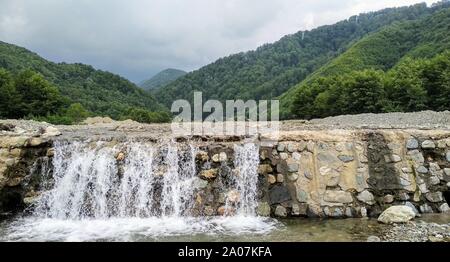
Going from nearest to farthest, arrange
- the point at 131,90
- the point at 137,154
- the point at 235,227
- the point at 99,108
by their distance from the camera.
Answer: the point at 235,227
the point at 137,154
the point at 99,108
the point at 131,90

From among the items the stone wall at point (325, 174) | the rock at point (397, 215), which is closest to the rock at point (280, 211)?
the stone wall at point (325, 174)

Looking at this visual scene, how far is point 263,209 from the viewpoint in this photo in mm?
10367

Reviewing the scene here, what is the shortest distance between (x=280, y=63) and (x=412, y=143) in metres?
130

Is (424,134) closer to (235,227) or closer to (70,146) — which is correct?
(235,227)

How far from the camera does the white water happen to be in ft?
32.6

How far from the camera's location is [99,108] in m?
67.6

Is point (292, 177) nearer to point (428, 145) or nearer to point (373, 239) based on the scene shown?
point (373, 239)

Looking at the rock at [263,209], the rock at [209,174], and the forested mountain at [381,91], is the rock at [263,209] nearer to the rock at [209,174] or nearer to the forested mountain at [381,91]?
the rock at [209,174]

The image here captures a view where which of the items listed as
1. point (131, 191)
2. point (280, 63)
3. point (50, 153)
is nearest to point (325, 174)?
point (131, 191)

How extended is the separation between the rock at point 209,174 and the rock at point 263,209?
140 centimetres

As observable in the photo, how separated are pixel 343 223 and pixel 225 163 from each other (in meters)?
3.31

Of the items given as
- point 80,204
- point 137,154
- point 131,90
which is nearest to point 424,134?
point 137,154

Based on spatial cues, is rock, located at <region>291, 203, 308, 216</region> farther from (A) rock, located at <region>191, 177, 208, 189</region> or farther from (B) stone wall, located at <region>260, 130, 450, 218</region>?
(A) rock, located at <region>191, 177, 208, 189</region>

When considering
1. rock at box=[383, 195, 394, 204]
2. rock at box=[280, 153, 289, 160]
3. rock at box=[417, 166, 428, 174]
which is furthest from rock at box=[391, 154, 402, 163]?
rock at box=[280, 153, 289, 160]
